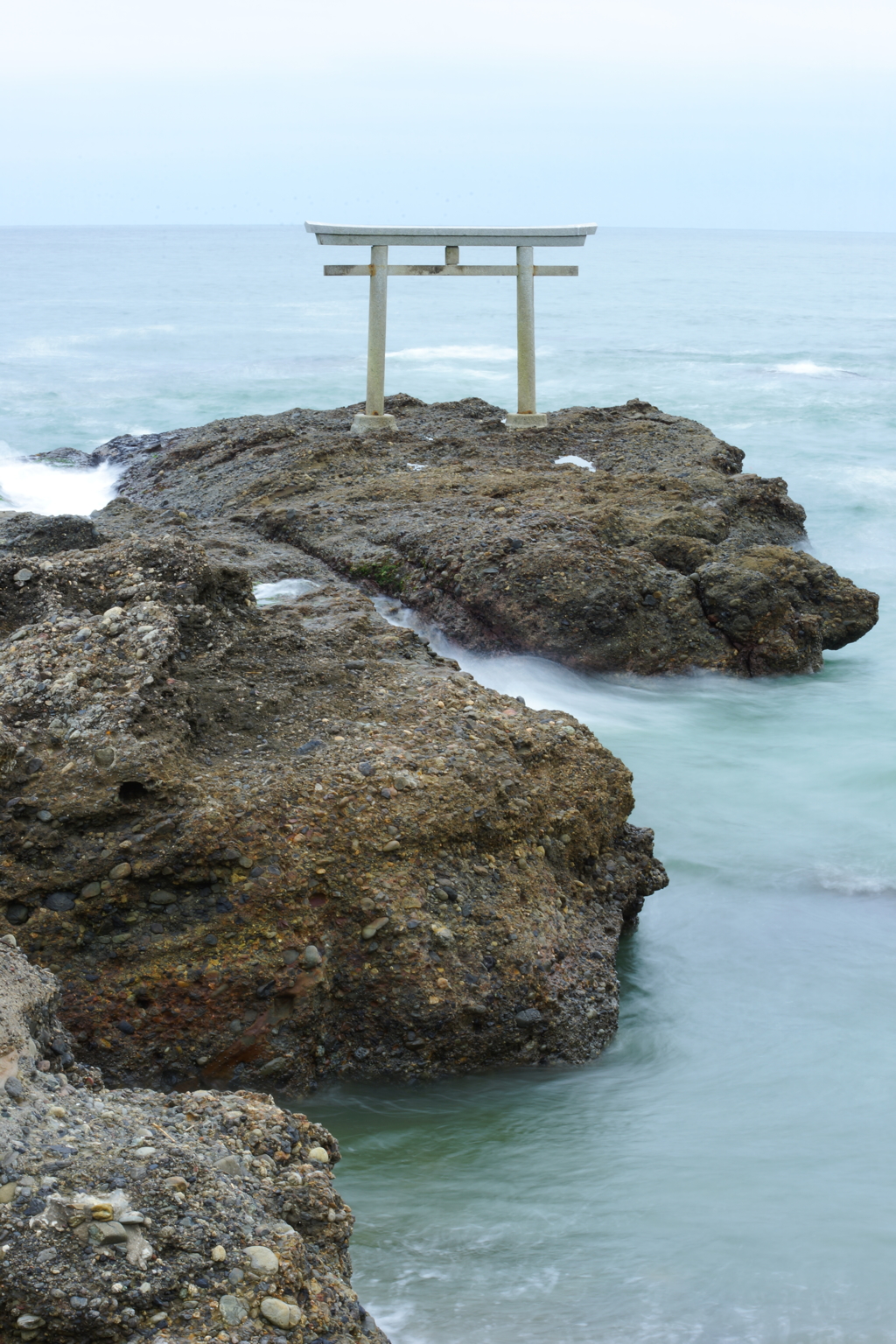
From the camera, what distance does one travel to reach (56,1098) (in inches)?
96.9

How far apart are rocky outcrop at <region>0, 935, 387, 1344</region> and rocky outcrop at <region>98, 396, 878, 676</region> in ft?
15.8

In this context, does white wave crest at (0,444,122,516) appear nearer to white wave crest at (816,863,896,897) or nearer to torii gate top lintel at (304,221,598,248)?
torii gate top lintel at (304,221,598,248)

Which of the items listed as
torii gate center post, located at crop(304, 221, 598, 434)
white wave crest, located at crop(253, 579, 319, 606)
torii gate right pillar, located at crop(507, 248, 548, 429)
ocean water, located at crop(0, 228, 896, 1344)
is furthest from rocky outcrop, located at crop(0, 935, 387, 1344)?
torii gate right pillar, located at crop(507, 248, 548, 429)

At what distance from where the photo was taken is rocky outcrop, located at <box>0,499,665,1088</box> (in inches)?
137

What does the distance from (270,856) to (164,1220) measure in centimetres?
155

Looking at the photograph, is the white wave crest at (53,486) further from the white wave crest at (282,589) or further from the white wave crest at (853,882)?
the white wave crest at (853,882)

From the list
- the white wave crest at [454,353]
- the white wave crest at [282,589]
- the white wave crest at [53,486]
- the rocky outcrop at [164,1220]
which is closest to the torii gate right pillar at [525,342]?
the white wave crest at [53,486]

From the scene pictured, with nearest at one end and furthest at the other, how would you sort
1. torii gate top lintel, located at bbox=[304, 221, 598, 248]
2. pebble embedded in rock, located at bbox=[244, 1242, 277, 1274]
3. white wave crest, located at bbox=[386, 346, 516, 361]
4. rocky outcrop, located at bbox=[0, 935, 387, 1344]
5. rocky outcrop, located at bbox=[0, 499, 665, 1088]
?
1. rocky outcrop, located at bbox=[0, 935, 387, 1344]
2. pebble embedded in rock, located at bbox=[244, 1242, 277, 1274]
3. rocky outcrop, located at bbox=[0, 499, 665, 1088]
4. torii gate top lintel, located at bbox=[304, 221, 598, 248]
5. white wave crest, located at bbox=[386, 346, 516, 361]

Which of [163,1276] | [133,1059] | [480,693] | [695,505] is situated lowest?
[133,1059]

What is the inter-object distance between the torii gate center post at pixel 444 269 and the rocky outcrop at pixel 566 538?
0.66 m

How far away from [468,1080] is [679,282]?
5995 cm

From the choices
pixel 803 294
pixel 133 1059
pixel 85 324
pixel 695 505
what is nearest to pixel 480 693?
pixel 133 1059

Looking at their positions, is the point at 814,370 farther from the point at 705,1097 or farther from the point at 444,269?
the point at 705,1097

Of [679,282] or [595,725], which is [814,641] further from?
[679,282]
